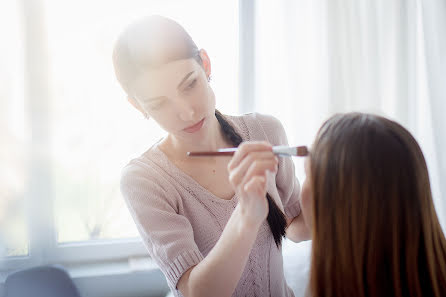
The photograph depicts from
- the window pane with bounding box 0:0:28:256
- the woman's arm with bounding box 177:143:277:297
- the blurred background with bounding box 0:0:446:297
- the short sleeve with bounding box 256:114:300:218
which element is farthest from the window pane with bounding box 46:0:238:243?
the woman's arm with bounding box 177:143:277:297

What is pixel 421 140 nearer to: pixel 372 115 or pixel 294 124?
pixel 294 124

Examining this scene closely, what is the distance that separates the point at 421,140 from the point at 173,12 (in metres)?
1.26

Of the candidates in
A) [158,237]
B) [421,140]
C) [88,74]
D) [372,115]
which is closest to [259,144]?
[372,115]

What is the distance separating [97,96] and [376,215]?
53.3 inches

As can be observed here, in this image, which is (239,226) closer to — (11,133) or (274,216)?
(274,216)

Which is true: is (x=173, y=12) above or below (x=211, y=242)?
above

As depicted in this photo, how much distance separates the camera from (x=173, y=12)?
167cm

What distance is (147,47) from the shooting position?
2.68 ft

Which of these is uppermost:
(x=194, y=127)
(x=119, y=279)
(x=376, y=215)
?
(x=194, y=127)

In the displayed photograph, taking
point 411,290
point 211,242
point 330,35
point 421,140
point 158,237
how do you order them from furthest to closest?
point 421,140, point 330,35, point 211,242, point 158,237, point 411,290

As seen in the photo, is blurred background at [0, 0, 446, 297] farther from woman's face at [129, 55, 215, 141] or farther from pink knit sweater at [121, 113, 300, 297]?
woman's face at [129, 55, 215, 141]

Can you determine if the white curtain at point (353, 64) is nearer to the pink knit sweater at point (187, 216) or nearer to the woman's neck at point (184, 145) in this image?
the pink knit sweater at point (187, 216)

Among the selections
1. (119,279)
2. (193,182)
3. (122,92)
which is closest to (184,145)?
(193,182)

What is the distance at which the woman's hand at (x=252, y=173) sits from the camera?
666mm
